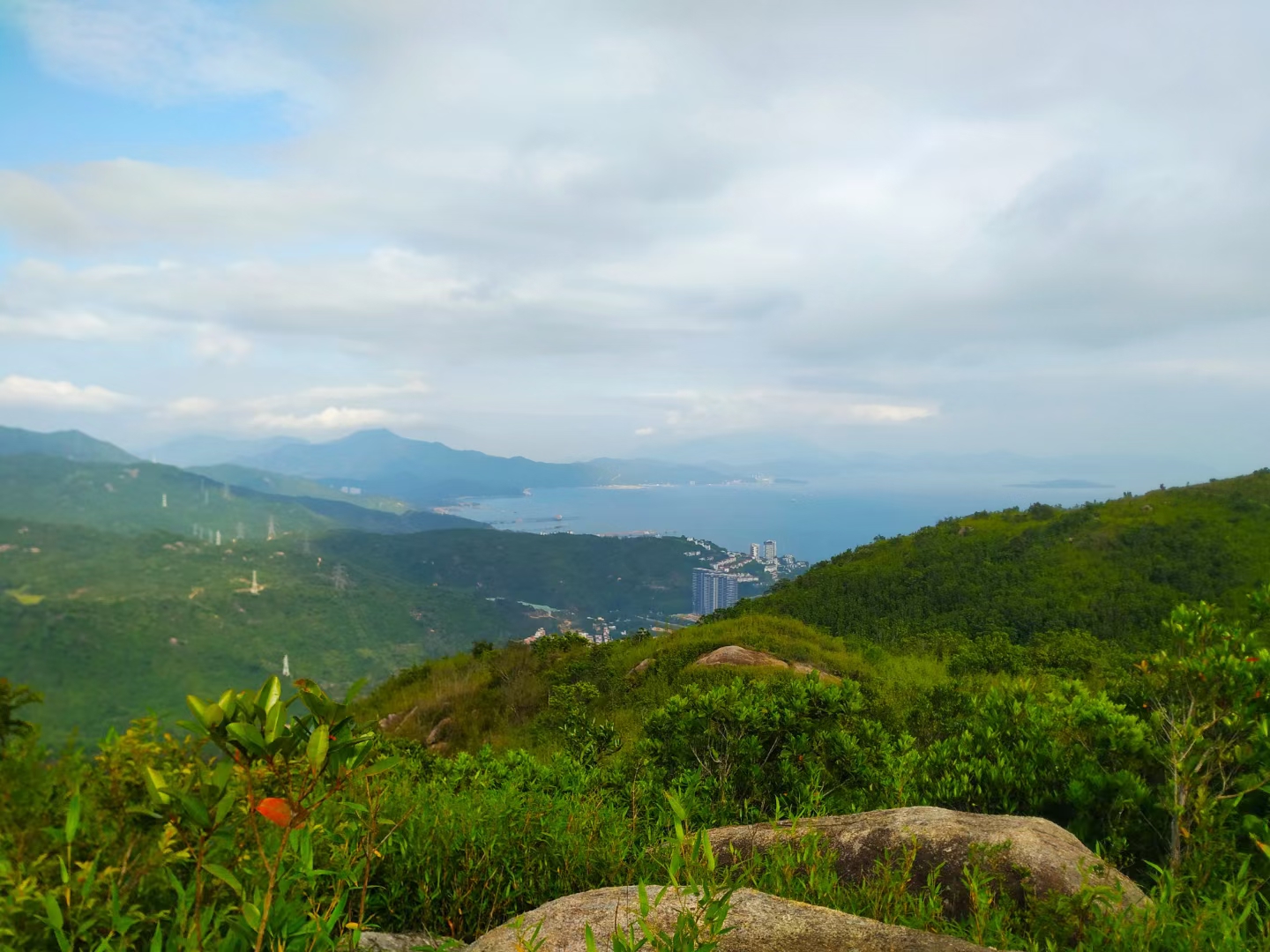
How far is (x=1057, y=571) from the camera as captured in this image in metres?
38.3

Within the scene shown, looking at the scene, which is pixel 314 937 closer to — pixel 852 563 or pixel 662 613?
pixel 852 563

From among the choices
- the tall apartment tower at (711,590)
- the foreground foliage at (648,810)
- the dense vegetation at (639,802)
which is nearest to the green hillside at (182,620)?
the tall apartment tower at (711,590)

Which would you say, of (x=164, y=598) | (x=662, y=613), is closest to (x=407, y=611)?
(x=164, y=598)

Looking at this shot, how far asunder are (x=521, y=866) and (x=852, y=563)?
4608cm

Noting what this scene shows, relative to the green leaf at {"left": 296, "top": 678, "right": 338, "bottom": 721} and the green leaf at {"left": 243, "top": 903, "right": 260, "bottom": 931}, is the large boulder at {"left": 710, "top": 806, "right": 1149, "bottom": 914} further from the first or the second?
the green leaf at {"left": 296, "top": 678, "right": 338, "bottom": 721}

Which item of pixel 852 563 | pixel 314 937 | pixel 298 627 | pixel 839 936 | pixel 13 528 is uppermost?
pixel 314 937

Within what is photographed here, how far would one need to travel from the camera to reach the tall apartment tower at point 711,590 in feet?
456

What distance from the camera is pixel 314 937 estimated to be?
2039 millimetres

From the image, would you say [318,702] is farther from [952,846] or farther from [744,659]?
[744,659]

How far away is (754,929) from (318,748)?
79.6 inches

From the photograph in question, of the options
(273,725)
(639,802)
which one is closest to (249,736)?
(273,725)

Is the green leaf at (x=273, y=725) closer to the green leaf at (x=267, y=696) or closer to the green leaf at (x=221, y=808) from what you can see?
the green leaf at (x=267, y=696)

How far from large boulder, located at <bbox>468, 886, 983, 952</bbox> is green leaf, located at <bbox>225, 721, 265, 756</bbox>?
1434 mm

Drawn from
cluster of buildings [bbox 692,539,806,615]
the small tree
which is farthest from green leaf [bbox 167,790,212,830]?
cluster of buildings [bbox 692,539,806,615]
